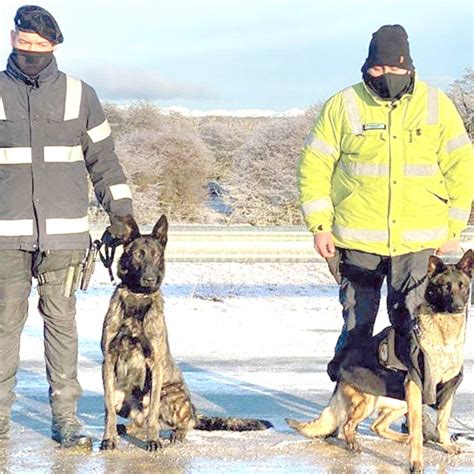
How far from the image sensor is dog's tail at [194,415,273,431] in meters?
Result: 5.44

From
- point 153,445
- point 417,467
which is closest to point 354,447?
point 417,467

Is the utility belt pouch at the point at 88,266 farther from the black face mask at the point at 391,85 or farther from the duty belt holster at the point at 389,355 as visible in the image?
the black face mask at the point at 391,85

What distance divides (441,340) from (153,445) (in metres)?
1.58

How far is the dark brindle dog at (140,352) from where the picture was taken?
5.16 metres

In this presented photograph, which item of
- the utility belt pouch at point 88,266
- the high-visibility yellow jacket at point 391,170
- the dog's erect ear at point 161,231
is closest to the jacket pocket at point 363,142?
the high-visibility yellow jacket at point 391,170

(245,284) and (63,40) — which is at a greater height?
(63,40)

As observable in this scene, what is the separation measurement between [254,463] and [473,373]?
294cm

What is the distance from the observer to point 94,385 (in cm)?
678

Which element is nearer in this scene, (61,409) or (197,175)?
(61,409)

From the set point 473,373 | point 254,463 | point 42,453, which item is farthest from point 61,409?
point 473,373

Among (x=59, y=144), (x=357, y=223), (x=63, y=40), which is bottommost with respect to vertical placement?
(x=357, y=223)

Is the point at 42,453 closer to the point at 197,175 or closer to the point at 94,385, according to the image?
the point at 94,385

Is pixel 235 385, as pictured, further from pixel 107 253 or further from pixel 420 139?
pixel 420 139

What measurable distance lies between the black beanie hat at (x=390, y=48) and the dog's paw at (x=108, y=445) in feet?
7.73
